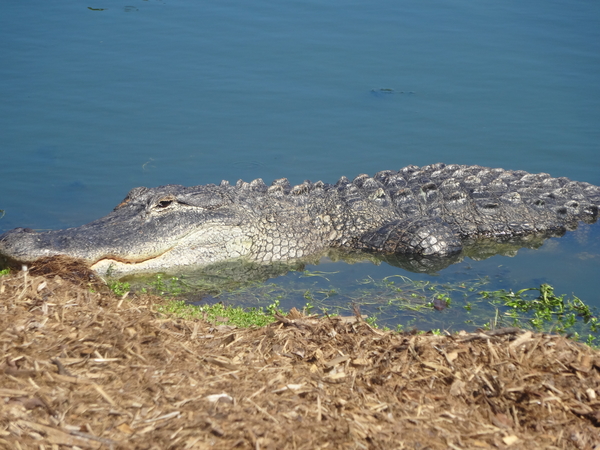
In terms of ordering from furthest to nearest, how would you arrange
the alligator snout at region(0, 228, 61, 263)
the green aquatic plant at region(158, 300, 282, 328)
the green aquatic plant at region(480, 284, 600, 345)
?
the alligator snout at region(0, 228, 61, 263) < the green aquatic plant at region(480, 284, 600, 345) < the green aquatic plant at region(158, 300, 282, 328)

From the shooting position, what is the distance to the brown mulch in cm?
318

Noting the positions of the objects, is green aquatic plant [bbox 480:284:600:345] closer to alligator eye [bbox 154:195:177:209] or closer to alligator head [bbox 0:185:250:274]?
alligator head [bbox 0:185:250:274]

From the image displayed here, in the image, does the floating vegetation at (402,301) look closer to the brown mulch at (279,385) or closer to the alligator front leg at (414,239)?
the alligator front leg at (414,239)

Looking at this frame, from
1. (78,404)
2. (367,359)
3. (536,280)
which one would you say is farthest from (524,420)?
(536,280)

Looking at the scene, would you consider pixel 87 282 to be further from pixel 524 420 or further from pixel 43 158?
pixel 43 158

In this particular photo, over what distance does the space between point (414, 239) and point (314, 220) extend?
1376 millimetres

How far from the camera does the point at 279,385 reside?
12.1 feet

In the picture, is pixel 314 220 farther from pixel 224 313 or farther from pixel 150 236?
pixel 224 313

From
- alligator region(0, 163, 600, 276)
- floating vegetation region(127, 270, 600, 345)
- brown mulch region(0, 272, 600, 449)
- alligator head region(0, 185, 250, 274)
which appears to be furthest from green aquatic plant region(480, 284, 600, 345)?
alligator head region(0, 185, 250, 274)

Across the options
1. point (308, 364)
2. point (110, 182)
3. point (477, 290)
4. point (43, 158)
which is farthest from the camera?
point (43, 158)

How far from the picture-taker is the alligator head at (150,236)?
678 cm

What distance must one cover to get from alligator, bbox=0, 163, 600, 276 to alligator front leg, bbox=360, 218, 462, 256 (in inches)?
0.5

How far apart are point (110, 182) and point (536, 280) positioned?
7.14 m

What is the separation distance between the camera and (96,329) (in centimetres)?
414
